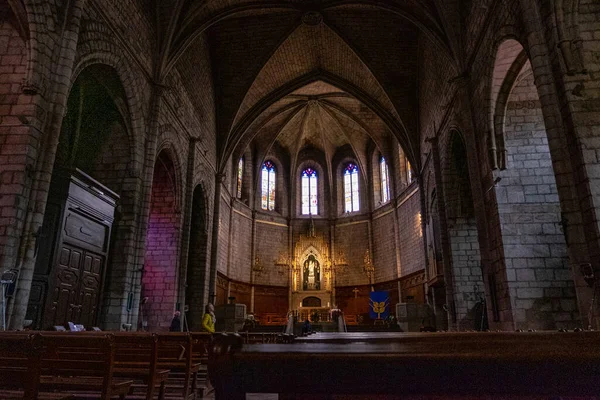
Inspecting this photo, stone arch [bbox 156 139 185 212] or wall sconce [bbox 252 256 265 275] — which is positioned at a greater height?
stone arch [bbox 156 139 185 212]

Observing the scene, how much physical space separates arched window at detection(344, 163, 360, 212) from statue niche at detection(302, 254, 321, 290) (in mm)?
4129

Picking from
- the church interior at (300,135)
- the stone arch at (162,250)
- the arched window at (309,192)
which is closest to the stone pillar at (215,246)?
the church interior at (300,135)

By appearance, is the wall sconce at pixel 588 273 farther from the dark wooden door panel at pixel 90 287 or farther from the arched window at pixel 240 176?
the arched window at pixel 240 176

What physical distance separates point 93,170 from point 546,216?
11.4 metres

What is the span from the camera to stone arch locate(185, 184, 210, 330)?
51.5ft

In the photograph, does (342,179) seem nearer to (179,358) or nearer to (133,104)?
(133,104)

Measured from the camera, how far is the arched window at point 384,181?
24145mm

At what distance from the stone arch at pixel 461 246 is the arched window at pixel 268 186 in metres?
14.2

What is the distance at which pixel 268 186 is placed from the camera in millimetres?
26547

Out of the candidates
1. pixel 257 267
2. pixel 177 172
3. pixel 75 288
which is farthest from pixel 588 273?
pixel 257 267

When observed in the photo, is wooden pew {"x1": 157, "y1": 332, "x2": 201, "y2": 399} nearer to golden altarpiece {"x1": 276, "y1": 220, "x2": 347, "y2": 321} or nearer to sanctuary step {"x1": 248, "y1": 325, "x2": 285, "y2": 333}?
sanctuary step {"x1": 248, "y1": 325, "x2": 285, "y2": 333}

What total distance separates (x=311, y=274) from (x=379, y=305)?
5231mm

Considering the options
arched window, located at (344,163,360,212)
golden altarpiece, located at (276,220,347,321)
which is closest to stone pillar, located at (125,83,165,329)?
golden altarpiece, located at (276,220,347,321)

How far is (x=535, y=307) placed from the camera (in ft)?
27.0
